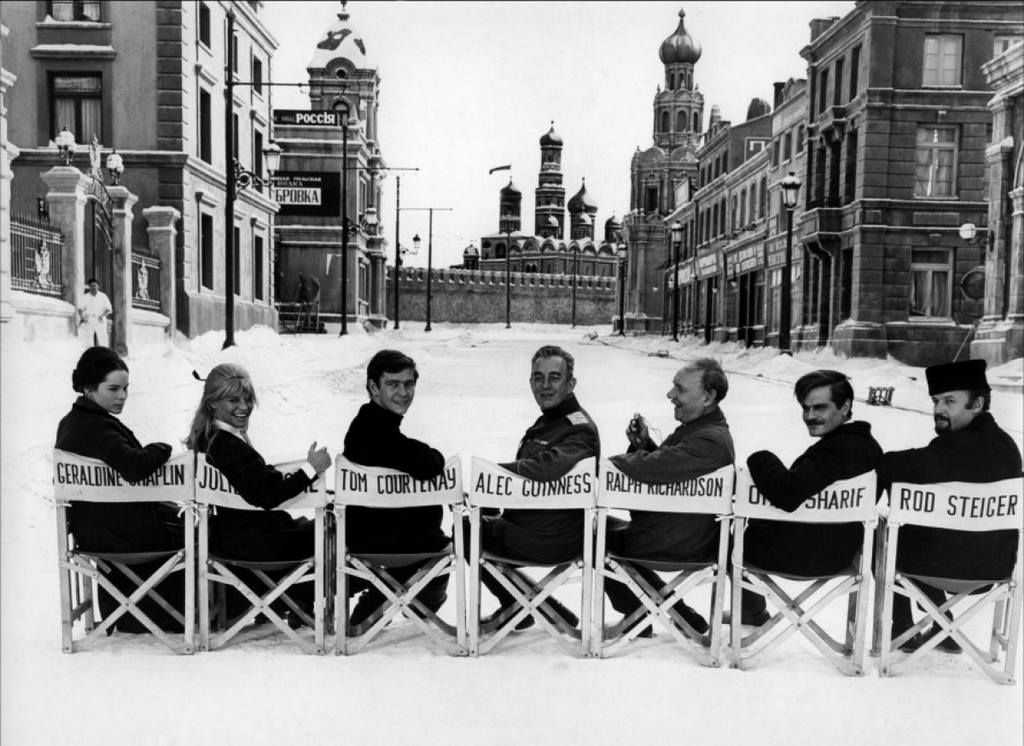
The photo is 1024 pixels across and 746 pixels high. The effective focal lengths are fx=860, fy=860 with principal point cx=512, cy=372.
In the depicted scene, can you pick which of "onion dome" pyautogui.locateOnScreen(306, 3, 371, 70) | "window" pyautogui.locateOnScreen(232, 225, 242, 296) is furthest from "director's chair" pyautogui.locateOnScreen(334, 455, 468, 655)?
"onion dome" pyautogui.locateOnScreen(306, 3, 371, 70)

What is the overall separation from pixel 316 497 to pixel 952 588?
134 inches

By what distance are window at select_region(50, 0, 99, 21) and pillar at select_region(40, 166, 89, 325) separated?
107 cm

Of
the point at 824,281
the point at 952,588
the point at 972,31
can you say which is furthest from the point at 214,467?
the point at 972,31

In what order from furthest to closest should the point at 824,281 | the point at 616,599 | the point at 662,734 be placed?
the point at 824,281 < the point at 616,599 < the point at 662,734

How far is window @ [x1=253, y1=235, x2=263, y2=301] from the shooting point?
6227 millimetres

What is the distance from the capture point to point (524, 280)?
6.88 m

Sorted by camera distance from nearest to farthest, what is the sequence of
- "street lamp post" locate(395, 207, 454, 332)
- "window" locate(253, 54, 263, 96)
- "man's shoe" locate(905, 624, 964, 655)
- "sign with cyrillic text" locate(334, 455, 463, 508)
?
"sign with cyrillic text" locate(334, 455, 463, 508)
"man's shoe" locate(905, 624, 964, 655)
"window" locate(253, 54, 263, 96)
"street lamp post" locate(395, 207, 454, 332)

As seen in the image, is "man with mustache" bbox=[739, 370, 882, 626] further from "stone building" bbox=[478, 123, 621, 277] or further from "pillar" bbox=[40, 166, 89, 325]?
"pillar" bbox=[40, 166, 89, 325]

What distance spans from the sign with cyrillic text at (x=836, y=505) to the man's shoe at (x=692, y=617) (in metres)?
0.82

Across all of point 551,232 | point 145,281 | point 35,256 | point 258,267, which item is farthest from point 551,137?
point 35,256

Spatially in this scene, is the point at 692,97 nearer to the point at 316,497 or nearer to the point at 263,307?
the point at 263,307

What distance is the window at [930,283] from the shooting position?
20.9 feet

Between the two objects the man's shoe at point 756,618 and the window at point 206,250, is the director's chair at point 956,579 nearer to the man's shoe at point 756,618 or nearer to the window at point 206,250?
the man's shoe at point 756,618

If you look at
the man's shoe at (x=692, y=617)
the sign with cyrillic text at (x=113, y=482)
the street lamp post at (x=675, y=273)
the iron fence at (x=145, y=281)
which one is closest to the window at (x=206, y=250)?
the iron fence at (x=145, y=281)
